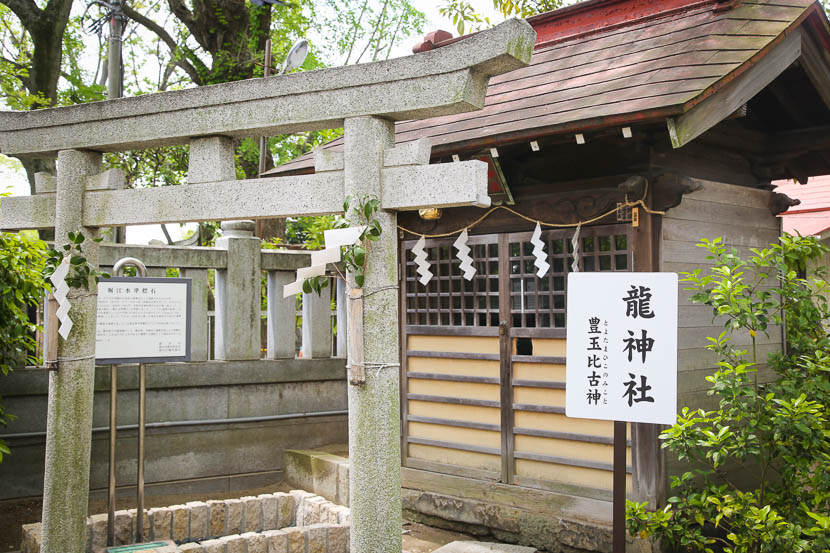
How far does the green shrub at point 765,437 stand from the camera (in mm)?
5211

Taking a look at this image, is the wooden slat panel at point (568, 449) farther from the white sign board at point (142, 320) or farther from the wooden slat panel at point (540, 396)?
the white sign board at point (142, 320)

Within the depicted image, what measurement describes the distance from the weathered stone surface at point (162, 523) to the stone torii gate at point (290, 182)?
2.45 feet

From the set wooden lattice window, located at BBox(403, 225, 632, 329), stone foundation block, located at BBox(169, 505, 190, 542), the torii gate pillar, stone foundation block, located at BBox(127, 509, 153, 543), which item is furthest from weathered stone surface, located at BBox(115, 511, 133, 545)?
wooden lattice window, located at BBox(403, 225, 632, 329)

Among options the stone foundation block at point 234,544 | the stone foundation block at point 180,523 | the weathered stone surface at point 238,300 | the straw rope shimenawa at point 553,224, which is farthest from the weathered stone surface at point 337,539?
the weathered stone surface at point 238,300

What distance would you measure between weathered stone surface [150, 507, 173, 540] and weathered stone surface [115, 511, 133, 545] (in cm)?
19

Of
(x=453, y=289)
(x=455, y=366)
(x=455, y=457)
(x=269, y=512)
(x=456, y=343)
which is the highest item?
(x=453, y=289)

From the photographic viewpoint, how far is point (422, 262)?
25.6 ft

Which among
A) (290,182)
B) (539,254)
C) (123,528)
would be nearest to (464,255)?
(539,254)

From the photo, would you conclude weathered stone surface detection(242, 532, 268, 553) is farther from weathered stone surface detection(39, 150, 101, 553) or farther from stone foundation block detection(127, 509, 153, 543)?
weathered stone surface detection(39, 150, 101, 553)

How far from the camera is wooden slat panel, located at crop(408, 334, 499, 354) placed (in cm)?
748

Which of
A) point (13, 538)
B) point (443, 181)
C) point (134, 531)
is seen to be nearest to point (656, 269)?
point (443, 181)

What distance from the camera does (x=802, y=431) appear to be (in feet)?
17.1

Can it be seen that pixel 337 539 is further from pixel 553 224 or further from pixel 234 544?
pixel 553 224

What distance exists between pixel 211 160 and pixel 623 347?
10.3 ft
